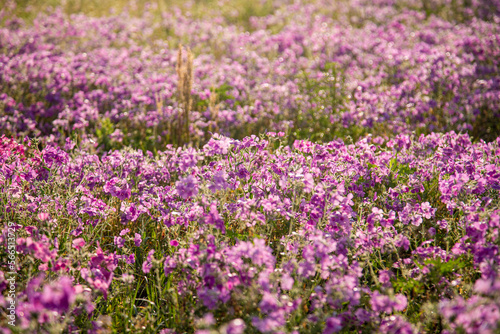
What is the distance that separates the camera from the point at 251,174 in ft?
11.8

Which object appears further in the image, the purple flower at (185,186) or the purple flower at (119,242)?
the purple flower at (119,242)

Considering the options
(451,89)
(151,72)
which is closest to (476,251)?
(451,89)

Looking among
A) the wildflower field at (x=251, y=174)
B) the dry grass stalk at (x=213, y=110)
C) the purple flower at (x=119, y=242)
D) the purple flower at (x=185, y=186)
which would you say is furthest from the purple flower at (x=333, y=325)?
the dry grass stalk at (x=213, y=110)

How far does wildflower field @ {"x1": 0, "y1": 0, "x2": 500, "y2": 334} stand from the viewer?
7.91 ft

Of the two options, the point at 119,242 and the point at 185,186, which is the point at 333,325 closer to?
the point at 185,186

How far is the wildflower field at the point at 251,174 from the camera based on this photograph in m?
2.41

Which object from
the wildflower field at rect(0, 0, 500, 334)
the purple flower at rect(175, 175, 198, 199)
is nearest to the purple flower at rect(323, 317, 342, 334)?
the wildflower field at rect(0, 0, 500, 334)

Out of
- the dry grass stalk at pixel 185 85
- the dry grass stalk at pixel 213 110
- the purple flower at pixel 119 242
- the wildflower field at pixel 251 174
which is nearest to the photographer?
the wildflower field at pixel 251 174

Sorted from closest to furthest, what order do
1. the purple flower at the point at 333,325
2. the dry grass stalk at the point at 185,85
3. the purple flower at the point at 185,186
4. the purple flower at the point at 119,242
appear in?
the purple flower at the point at 333,325
the purple flower at the point at 185,186
the purple flower at the point at 119,242
the dry grass stalk at the point at 185,85

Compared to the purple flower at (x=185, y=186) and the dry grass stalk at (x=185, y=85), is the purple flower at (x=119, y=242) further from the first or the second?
the dry grass stalk at (x=185, y=85)

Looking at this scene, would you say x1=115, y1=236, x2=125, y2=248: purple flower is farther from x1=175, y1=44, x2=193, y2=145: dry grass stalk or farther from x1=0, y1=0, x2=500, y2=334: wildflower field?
x1=175, y1=44, x2=193, y2=145: dry grass stalk

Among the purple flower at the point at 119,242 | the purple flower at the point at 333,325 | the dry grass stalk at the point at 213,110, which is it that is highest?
the dry grass stalk at the point at 213,110

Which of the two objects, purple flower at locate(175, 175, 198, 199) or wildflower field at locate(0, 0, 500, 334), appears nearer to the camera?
wildflower field at locate(0, 0, 500, 334)

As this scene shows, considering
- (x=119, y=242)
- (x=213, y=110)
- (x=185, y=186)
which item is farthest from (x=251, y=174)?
Answer: (x=213, y=110)
